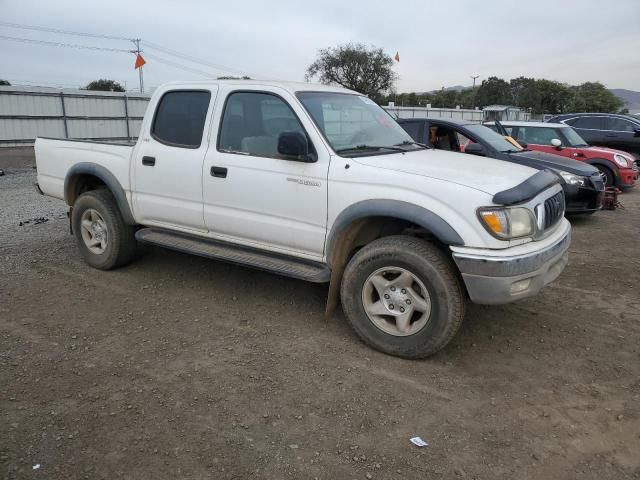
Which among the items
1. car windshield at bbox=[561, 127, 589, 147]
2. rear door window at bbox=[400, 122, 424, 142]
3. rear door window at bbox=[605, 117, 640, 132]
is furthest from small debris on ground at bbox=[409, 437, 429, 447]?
rear door window at bbox=[605, 117, 640, 132]

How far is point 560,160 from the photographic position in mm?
8711

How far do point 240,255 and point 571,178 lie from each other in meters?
6.07

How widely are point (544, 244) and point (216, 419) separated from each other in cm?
247

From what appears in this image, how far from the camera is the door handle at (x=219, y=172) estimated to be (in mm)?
4410

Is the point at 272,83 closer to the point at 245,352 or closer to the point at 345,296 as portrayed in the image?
the point at 345,296

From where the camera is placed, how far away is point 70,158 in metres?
5.72

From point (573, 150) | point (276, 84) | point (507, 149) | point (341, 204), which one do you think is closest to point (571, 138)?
point (573, 150)

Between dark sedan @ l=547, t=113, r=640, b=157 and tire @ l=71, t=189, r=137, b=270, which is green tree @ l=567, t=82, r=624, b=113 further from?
tire @ l=71, t=189, r=137, b=270

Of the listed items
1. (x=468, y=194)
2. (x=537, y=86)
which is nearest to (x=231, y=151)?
(x=468, y=194)

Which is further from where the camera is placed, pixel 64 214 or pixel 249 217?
pixel 64 214

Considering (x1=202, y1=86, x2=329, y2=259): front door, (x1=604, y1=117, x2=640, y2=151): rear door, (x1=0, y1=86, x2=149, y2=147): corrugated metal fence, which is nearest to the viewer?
(x1=202, y1=86, x2=329, y2=259): front door

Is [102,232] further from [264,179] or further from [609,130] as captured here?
[609,130]

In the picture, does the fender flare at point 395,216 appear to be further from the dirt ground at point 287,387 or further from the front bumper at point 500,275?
the dirt ground at point 287,387

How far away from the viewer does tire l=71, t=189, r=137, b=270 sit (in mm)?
5430
